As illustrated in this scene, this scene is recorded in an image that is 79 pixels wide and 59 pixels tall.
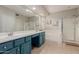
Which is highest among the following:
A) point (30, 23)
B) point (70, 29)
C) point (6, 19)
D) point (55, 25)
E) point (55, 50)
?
point (6, 19)

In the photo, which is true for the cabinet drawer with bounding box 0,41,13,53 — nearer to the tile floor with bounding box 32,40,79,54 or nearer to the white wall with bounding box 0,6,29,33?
the white wall with bounding box 0,6,29,33

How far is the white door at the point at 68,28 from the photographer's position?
5689 mm

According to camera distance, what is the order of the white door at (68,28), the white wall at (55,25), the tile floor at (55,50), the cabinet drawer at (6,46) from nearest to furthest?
the cabinet drawer at (6,46)
the tile floor at (55,50)
the white wall at (55,25)
the white door at (68,28)

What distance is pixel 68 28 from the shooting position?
19.1ft

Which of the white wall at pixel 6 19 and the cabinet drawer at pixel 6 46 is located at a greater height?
the white wall at pixel 6 19

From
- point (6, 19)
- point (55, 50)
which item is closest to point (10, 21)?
point (6, 19)

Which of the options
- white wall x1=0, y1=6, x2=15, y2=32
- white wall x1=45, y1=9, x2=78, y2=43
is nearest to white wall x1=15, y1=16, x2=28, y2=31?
white wall x1=0, y1=6, x2=15, y2=32

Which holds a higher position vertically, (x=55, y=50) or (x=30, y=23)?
(x=30, y=23)

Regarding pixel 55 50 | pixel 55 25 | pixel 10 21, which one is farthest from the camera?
pixel 55 25

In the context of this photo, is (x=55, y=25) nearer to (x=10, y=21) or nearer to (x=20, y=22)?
(x=20, y=22)

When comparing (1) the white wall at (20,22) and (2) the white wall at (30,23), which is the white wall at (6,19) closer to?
(1) the white wall at (20,22)

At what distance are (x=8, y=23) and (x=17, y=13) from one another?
625 mm

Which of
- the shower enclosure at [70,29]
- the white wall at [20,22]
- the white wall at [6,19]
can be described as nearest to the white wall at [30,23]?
the white wall at [20,22]
